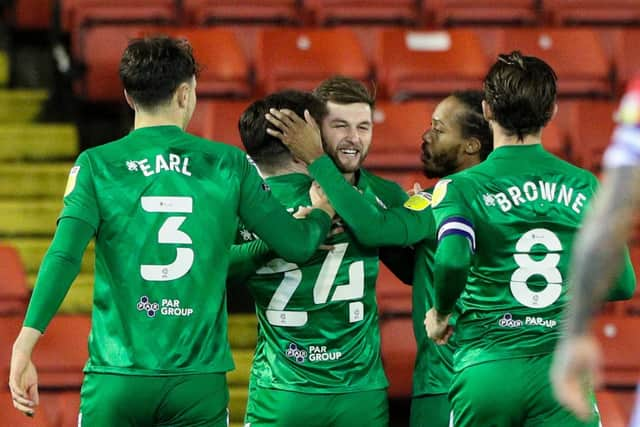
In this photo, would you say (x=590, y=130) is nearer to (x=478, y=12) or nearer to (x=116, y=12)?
(x=478, y=12)

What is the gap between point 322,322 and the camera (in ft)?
14.4

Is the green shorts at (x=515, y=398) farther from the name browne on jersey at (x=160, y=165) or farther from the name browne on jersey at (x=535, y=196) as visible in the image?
the name browne on jersey at (x=160, y=165)

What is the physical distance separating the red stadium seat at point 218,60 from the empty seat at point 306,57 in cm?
13

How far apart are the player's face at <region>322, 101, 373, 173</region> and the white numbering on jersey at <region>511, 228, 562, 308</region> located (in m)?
0.72

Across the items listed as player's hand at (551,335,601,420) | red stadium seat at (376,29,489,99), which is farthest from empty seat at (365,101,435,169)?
player's hand at (551,335,601,420)

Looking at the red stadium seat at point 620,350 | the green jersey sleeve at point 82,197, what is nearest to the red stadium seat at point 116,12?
the red stadium seat at point 620,350

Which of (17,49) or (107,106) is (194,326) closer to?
(107,106)

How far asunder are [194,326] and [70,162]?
406 centimetres

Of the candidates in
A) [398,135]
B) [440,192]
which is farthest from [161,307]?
[398,135]

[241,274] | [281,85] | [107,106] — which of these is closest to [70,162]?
[107,106]

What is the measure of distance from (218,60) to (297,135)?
11.6 ft

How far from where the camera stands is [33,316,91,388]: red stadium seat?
20.3ft

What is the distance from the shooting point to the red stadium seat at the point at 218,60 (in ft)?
25.3

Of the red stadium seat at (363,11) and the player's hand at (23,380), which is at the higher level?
the red stadium seat at (363,11)
